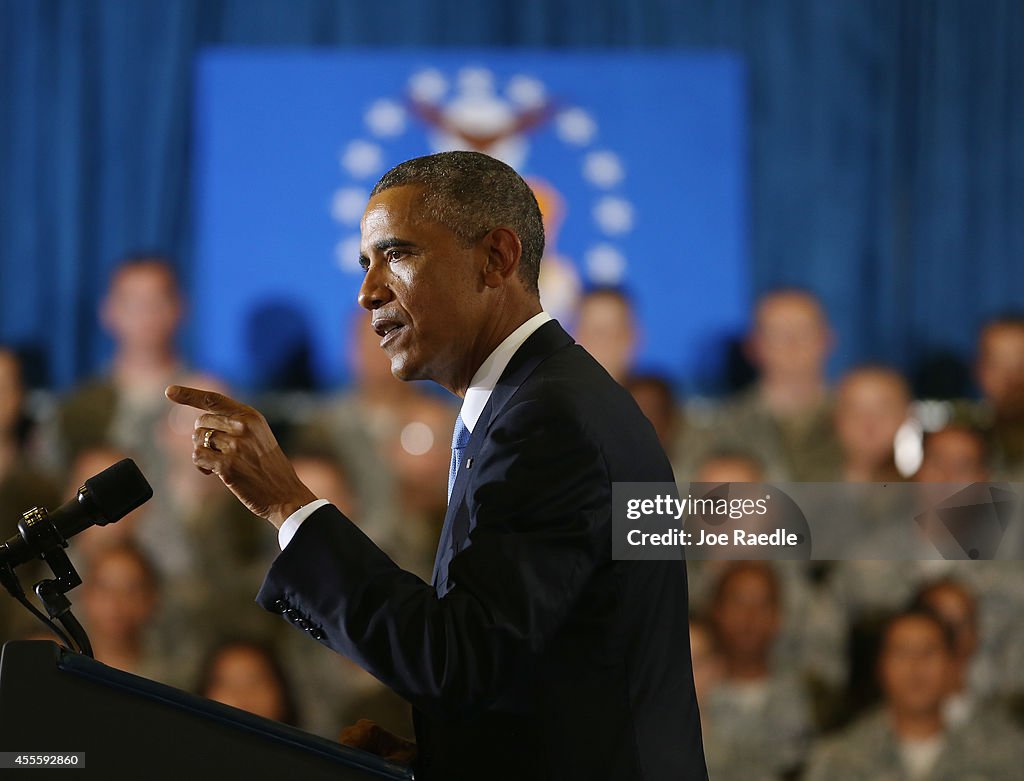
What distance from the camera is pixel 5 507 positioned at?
3688mm

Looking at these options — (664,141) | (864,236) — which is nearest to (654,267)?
(664,141)

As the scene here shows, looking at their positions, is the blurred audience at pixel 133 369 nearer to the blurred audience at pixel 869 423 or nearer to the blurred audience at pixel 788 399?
the blurred audience at pixel 788 399

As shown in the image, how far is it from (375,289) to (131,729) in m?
0.58

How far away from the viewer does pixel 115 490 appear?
1.22 metres

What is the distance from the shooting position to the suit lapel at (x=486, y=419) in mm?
1288

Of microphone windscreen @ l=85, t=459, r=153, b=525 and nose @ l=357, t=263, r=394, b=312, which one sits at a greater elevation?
nose @ l=357, t=263, r=394, b=312

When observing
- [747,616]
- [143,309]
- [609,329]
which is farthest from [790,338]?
[143,309]

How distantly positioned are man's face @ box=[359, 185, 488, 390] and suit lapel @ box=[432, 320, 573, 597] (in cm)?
8

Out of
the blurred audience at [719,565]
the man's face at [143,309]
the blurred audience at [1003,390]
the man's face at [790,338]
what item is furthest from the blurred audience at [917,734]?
the man's face at [143,309]

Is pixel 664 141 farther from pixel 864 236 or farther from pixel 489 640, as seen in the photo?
pixel 489 640

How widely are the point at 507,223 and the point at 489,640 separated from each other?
53 cm

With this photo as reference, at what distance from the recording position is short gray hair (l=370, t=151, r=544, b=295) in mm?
1422

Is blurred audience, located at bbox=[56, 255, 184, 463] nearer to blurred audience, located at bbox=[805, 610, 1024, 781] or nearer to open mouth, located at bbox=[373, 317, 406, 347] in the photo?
blurred audience, located at bbox=[805, 610, 1024, 781]

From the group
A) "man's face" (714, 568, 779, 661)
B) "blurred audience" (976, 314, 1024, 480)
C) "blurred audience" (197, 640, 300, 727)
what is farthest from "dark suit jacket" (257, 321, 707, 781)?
"blurred audience" (976, 314, 1024, 480)
